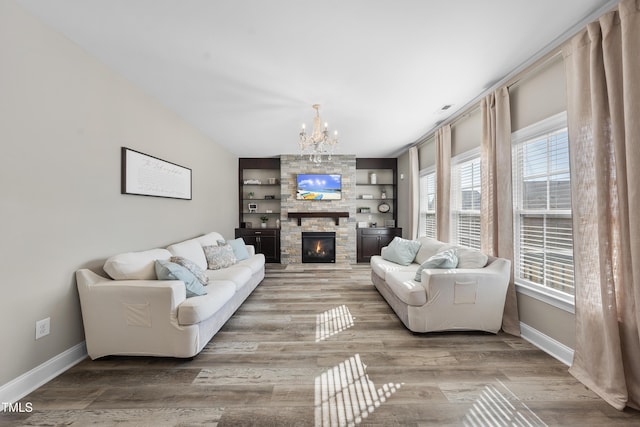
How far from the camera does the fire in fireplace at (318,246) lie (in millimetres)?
6211

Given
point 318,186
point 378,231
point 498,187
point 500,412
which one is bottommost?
point 500,412

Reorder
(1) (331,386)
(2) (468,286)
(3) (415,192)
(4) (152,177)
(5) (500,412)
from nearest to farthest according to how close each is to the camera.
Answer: (5) (500,412)
(1) (331,386)
(2) (468,286)
(4) (152,177)
(3) (415,192)

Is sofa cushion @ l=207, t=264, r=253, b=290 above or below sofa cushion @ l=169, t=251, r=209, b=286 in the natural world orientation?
below

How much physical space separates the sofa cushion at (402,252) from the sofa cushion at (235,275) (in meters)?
2.22

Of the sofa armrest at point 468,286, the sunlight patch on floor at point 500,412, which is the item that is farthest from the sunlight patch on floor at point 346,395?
the sofa armrest at point 468,286

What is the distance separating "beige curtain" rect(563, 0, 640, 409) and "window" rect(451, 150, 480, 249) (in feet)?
4.86

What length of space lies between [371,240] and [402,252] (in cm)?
233

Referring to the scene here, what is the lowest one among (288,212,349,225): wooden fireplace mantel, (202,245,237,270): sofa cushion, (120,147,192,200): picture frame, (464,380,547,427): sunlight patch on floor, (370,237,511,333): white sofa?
(464,380,547,427): sunlight patch on floor

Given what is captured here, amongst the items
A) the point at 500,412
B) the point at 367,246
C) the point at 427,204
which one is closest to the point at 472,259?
the point at 500,412

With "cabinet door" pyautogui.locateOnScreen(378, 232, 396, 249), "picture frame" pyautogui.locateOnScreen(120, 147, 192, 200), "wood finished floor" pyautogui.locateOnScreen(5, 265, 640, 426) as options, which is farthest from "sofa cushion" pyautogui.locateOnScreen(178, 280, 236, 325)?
"cabinet door" pyautogui.locateOnScreen(378, 232, 396, 249)

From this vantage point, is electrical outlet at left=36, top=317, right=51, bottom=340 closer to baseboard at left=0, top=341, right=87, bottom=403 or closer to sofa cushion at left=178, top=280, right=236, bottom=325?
baseboard at left=0, top=341, right=87, bottom=403

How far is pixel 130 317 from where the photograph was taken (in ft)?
6.82

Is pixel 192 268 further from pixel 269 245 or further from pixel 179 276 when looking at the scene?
pixel 269 245

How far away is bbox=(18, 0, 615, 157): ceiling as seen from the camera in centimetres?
172
